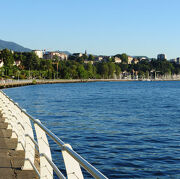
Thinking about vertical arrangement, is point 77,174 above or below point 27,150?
above

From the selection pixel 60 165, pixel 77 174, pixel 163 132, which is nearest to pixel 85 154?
pixel 60 165

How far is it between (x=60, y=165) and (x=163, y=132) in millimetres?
12618

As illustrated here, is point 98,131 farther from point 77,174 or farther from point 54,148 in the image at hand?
point 77,174

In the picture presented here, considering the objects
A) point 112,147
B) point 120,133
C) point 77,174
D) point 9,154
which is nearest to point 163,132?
point 120,133

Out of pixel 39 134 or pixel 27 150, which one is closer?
pixel 39 134

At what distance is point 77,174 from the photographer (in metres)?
4.32

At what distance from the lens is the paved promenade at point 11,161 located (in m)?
7.65

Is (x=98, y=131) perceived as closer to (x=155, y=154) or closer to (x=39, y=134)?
(x=155, y=154)

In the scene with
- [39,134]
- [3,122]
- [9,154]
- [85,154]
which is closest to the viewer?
[39,134]

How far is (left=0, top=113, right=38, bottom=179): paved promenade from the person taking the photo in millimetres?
7648

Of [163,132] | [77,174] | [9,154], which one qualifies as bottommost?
[163,132]

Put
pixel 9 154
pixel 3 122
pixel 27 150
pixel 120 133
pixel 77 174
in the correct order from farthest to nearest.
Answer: pixel 120 133 → pixel 3 122 → pixel 9 154 → pixel 27 150 → pixel 77 174

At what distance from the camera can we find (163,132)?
25.5m

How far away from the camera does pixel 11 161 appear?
8.80 m
